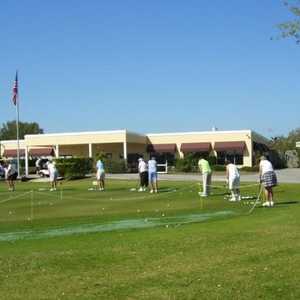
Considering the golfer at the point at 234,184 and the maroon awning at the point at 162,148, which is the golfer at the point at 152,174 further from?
the maroon awning at the point at 162,148

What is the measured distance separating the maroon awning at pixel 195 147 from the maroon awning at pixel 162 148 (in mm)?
1095

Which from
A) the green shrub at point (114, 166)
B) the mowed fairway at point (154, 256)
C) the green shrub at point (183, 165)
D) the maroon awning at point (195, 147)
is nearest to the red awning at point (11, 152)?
Result: the green shrub at point (114, 166)

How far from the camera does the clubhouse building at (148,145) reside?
68.4 metres

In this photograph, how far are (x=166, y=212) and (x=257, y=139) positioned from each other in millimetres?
58014

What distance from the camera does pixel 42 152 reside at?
241 feet

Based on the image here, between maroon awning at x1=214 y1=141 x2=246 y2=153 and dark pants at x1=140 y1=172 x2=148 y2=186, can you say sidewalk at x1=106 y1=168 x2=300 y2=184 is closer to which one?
dark pants at x1=140 y1=172 x2=148 y2=186

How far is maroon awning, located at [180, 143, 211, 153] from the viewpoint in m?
69.1

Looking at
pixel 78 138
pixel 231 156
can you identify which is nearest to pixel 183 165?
pixel 231 156

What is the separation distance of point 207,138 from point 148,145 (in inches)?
279

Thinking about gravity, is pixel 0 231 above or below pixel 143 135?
below

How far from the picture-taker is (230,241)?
10.9 meters

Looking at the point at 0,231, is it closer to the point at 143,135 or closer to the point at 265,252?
Answer: the point at 265,252

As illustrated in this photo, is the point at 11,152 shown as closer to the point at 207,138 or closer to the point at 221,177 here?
the point at 207,138

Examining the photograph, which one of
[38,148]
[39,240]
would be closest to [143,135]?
[38,148]
